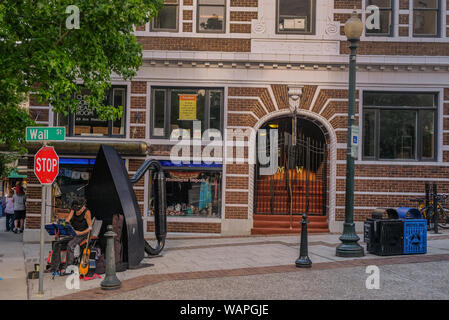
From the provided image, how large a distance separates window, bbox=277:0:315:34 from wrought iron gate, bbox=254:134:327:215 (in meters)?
3.63

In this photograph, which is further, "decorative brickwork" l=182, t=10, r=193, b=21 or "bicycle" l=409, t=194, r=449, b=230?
"decorative brickwork" l=182, t=10, r=193, b=21

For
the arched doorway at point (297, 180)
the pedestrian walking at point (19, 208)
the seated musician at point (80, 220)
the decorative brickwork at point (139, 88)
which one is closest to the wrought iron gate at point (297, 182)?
the arched doorway at point (297, 180)

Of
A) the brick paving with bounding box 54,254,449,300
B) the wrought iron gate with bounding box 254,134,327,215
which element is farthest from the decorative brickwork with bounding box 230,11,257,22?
the brick paving with bounding box 54,254,449,300

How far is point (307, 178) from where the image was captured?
15883 mm

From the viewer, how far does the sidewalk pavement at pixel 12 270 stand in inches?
321

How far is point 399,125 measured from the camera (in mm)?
15656

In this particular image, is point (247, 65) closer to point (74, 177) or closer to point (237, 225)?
point (237, 225)

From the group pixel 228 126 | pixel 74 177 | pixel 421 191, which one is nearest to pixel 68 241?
pixel 74 177

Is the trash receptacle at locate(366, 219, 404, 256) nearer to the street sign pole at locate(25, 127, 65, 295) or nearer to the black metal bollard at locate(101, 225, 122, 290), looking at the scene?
the black metal bollard at locate(101, 225, 122, 290)

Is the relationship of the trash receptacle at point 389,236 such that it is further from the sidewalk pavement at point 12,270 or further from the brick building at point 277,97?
the sidewalk pavement at point 12,270

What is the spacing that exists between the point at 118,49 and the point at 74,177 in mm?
5980

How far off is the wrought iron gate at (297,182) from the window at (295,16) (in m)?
3.63

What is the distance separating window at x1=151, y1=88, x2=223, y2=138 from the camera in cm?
1567

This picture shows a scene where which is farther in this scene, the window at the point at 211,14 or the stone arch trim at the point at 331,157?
the window at the point at 211,14
